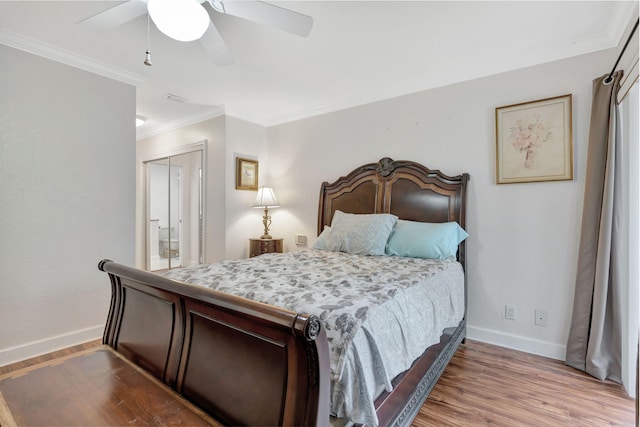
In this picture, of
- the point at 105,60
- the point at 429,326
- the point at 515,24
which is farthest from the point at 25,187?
the point at 515,24

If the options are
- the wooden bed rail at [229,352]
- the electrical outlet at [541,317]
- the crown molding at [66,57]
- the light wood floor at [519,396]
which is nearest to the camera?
the wooden bed rail at [229,352]

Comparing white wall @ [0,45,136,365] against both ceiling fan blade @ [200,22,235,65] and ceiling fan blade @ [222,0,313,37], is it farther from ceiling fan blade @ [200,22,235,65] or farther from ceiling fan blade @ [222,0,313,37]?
ceiling fan blade @ [222,0,313,37]

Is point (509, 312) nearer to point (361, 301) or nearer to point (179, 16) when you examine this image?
point (361, 301)

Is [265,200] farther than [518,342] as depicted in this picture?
Yes

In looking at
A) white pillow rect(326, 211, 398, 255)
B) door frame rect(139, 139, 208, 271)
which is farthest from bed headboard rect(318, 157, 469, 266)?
door frame rect(139, 139, 208, 271)

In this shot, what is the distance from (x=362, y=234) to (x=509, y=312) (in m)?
1.37

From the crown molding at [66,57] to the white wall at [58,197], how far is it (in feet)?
0.16

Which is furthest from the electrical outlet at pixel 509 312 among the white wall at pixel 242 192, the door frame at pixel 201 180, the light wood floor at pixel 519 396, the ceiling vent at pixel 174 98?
the ceiling vent at pixel 174 98

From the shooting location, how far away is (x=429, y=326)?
5.62ft

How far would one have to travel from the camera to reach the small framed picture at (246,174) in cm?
389

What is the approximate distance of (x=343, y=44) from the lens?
234 cm

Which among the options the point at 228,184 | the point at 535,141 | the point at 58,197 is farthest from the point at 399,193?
the point at 58,197

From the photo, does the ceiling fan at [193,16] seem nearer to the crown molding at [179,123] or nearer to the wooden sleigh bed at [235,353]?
the wooden sleigh bed at [235,353]

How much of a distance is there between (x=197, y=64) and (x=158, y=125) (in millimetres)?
2284
